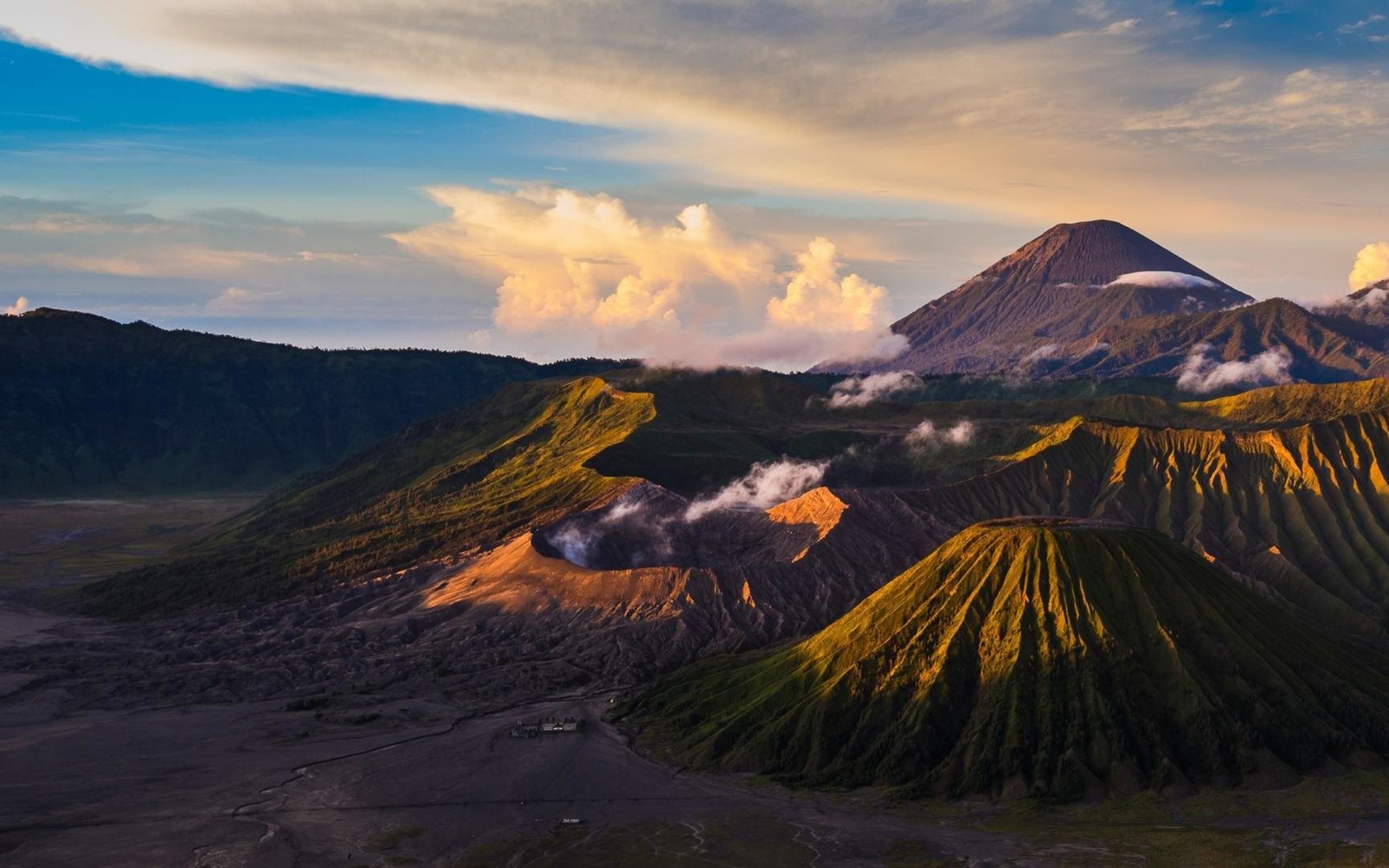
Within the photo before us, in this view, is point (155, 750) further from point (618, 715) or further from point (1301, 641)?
point (1301, 641)

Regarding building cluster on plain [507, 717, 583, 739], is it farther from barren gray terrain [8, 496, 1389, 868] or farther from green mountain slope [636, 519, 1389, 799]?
green mountain slope [636, 519, 1389, 799]

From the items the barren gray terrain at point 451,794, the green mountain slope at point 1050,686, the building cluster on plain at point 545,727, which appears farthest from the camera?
the building cluster on plain at point 545,727

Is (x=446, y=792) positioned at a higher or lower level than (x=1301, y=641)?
lower

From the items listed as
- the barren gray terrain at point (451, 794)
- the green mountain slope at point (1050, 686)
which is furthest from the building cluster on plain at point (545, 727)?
the green mountain slope at point (1050, 686)

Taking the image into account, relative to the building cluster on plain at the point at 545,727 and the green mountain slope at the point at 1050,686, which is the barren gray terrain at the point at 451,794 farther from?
the green mountain slope at the point at 1050,686

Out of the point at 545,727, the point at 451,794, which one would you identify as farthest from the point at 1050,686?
the point at 451,794

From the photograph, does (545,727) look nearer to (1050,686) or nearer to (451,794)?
(451,794)

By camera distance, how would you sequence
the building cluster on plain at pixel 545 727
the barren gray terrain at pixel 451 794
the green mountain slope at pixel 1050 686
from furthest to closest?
the building cluster on plain at pixel 545 727, the green mountain slope at pixel 1050 686, the barren gray terrain at pixel 451 794

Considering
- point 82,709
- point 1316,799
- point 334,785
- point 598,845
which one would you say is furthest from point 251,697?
point 1316,799
